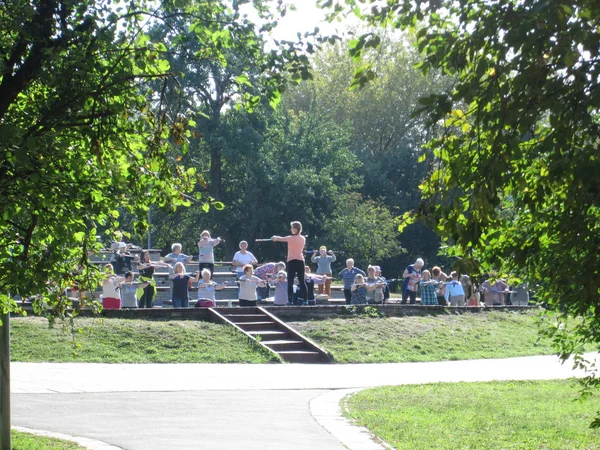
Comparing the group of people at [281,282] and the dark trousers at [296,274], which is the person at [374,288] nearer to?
the group of people at [281,282]

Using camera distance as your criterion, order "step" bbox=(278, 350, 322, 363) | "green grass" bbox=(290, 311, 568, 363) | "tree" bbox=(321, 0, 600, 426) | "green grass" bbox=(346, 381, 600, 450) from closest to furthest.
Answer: "tree" bbox=(321, 0, 600, 426), "green grass" bbox=(346, 381, 600, 450), "step" bbox=(278, 350, 322, 363), "green grass" bbox=(290, 311, 568, 363)

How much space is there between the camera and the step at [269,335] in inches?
805

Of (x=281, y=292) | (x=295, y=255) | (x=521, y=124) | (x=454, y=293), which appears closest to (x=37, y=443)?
(x=521, y=124)

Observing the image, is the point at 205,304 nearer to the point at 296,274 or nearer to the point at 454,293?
the point at 296,274

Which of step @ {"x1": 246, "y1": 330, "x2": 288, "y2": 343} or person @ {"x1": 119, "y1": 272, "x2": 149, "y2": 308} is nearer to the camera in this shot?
step @ {"x1": 246, "y1": 330, "x2": 288, "y2": 343}

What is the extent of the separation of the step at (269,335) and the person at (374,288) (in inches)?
186

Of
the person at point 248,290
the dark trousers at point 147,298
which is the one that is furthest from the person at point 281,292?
the dark trousers at point 147,298

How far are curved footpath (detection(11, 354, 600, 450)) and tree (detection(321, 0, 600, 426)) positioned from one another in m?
4.02

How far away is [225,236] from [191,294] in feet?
94.3

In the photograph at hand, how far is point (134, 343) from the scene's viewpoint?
61.6 ft

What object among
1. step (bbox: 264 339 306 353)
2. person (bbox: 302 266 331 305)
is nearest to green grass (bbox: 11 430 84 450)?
step (bbox: 264 339 306 353)

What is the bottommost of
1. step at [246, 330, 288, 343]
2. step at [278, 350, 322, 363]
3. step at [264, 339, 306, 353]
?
step at [278, 350, 322, 363]

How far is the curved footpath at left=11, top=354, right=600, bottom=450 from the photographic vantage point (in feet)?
34.1

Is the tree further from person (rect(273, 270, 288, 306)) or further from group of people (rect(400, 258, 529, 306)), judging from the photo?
group of people (rect(400, 258, 529, 306))
